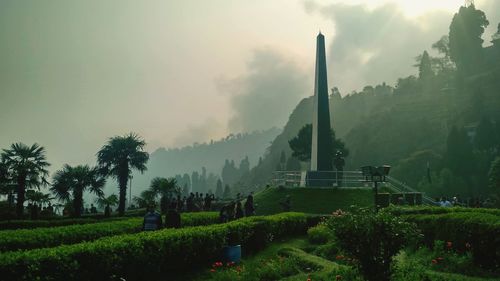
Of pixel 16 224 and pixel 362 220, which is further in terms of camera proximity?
pixel 16 224

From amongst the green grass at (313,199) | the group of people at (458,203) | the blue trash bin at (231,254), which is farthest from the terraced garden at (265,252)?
the green grass at (313,199)

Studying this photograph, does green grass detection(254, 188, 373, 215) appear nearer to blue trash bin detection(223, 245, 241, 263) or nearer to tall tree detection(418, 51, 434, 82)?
blue trash bin detection(223, 245, 241, 263)

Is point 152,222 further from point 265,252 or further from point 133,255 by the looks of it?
point 265,252

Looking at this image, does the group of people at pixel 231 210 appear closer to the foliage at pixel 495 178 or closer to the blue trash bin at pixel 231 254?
the blue trash bin at pixel 231 254

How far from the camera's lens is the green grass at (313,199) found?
3209cm

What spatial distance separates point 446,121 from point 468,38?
81.4 ft

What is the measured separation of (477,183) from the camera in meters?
78.8

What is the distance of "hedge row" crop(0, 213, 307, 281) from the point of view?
305 inches

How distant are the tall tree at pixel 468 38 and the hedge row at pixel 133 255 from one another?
407 feet

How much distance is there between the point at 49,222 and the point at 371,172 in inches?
802

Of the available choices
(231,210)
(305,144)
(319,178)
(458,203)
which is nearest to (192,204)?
(231,210)

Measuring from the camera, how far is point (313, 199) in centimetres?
3375

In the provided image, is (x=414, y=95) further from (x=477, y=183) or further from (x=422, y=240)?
(x=422, y=240)

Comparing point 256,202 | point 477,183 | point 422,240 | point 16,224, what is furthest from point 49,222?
point 477,183
